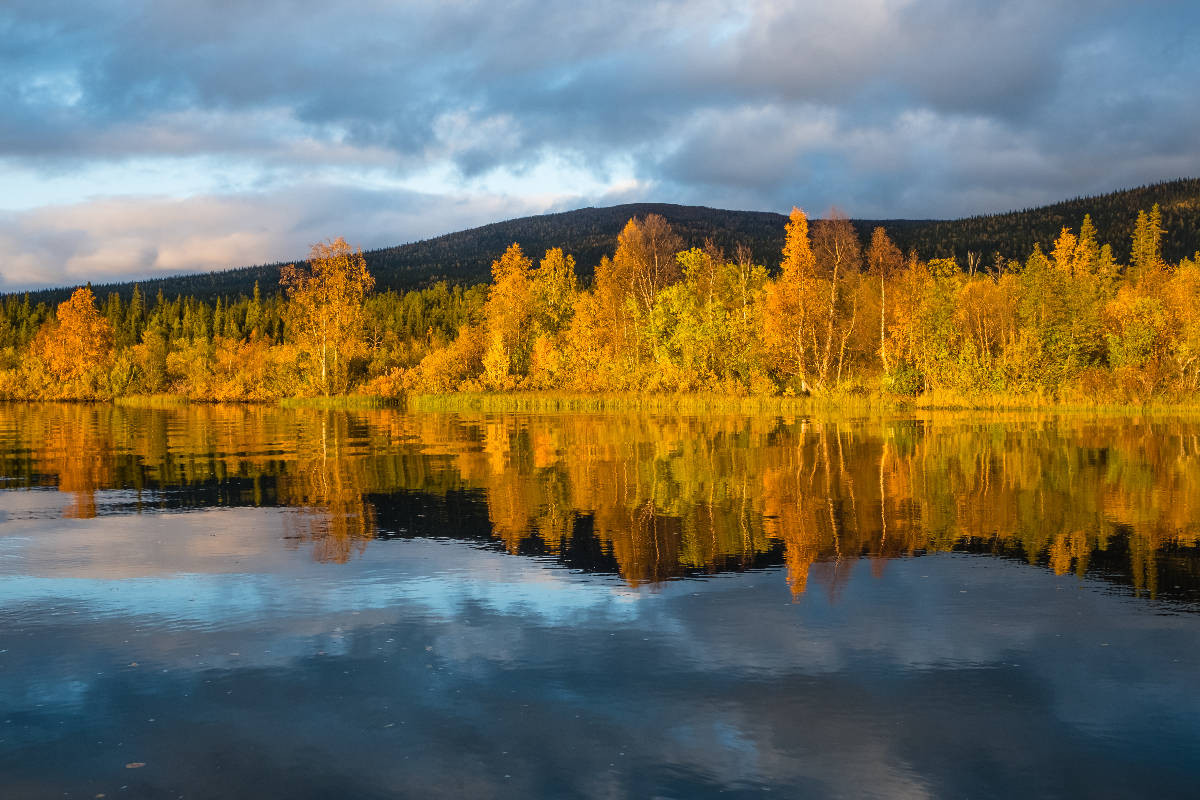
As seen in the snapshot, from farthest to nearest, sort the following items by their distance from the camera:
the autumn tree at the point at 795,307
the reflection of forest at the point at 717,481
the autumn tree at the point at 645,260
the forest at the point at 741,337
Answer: the autumn tree at the point at 645,260 → the autumn tree at the point at 795,307 → the forest at the point at 741,337 → the reflection of forest at the point at 717,481

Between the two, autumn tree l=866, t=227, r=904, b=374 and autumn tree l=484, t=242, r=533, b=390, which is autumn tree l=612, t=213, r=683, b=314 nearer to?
autumn tree l=484, t=242, r=533, b=390

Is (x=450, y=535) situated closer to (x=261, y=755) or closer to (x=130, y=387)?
(x=261, y=755)

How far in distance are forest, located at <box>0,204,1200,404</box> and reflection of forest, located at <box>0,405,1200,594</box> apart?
13.2 meters

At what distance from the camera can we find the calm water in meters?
8.08

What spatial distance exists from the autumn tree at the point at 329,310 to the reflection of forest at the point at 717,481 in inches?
1560

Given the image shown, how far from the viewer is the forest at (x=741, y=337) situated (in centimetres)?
6156

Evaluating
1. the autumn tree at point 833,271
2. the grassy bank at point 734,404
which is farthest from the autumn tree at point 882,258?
the grassy bank at point 734,404

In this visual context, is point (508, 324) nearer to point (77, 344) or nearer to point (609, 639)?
point (77, 344)

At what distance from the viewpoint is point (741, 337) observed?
7250 centimetres

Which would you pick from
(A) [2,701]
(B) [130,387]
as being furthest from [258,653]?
(B) [130,387]

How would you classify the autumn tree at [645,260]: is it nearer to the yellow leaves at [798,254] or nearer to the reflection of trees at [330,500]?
the yellow leaves at [798,254]

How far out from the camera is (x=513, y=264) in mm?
93250

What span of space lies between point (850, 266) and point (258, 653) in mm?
71931

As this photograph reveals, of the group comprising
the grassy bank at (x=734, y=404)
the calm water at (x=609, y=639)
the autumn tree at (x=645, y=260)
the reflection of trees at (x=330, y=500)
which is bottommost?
the calm water at (x=609, y=639)
